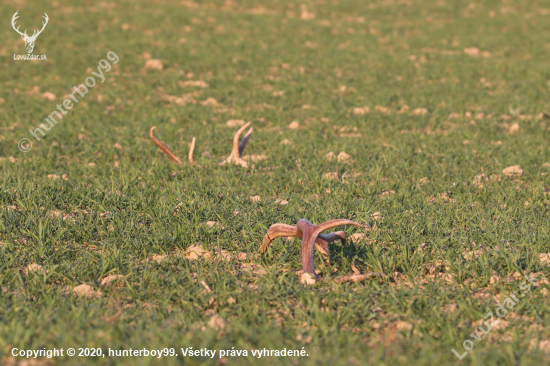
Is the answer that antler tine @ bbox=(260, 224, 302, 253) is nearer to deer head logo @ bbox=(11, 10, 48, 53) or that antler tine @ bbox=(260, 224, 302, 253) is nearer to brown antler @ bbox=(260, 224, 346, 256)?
brown antler @ bbox=(260, 224, 346, 256)

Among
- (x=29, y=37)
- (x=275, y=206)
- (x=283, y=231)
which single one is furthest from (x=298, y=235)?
(x=29, y=37)

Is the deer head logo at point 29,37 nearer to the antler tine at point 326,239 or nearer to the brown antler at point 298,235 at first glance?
the brown antler at point 298,235

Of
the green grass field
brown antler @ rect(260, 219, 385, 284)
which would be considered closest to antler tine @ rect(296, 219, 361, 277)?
brown antler @ rect(260, 219, 385, 284)

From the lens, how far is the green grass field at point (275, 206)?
2.68 metres

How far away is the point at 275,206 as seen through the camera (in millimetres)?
4336

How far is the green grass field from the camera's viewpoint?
268 centimetres

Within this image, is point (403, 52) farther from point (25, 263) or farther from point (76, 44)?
point (25, 263)

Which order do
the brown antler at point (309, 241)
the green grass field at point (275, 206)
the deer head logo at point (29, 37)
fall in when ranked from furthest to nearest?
the deer head logo at point (29, 37)
the brown antler at point (309, 241)
the green grass field at point (275, 206)

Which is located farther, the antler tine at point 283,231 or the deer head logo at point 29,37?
the deer head logo at point 29,37

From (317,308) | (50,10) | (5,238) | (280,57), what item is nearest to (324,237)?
(317,308)

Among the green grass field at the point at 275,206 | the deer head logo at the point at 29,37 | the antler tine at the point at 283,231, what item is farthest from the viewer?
the deer head logo at the point at 29,37

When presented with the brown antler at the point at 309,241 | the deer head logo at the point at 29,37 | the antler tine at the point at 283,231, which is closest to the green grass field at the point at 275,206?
the brown antler at the point at 309,241

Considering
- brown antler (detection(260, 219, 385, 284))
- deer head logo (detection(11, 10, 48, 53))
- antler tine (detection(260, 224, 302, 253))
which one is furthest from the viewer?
deer head logo (detection(11, 10, 48, 53))

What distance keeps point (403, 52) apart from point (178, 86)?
6.35 meters
